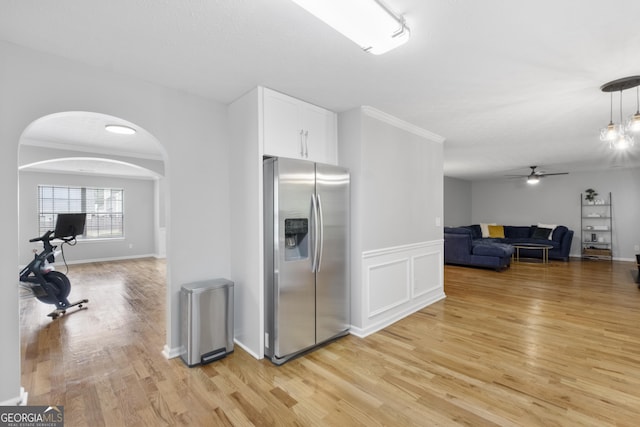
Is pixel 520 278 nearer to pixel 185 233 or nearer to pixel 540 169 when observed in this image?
pixel 540 169

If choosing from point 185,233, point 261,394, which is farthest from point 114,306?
point 261,394

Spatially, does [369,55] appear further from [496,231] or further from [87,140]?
[496,231]

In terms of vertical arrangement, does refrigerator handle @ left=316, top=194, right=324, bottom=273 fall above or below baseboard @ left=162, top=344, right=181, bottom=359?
above

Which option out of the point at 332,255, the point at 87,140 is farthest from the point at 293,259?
the point at 87,140

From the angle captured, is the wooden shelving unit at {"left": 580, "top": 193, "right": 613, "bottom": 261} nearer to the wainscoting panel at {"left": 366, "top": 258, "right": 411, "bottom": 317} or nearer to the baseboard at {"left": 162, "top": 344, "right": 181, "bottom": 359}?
the wainscoting panel at {"left": 366, "top": 258, "right": 411, "bottom": 317}

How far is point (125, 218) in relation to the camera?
328 inches

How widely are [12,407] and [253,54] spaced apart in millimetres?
2889

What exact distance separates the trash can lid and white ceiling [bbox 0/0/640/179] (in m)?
1.86

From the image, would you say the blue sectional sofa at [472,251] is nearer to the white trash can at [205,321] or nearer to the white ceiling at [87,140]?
the white trash can at [205,321]

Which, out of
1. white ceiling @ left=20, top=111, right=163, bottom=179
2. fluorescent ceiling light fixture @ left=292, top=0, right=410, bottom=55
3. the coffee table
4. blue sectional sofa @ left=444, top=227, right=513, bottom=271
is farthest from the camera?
the coffee table

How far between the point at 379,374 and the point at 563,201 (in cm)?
955

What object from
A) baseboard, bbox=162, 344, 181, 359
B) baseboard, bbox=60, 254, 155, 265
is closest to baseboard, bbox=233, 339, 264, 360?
baseboard, bbox=162, 344, 181, 359

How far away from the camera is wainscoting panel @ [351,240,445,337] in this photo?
322 centimetres
